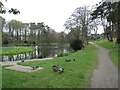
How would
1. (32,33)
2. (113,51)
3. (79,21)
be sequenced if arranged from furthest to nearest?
(32,33), (79,21), (113,51)

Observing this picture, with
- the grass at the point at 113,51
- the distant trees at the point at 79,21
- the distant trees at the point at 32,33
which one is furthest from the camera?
the distant trees at the point at 32,33

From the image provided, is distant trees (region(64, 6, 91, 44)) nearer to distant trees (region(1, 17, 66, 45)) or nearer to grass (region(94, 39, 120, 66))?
grass (region(94, 39, 120, 66))

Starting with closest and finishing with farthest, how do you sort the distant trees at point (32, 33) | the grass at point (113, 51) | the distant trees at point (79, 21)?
1. the grass at point (113, 51)
2. the distant trees at point (79, 21)
3. the distant trees at point (32, 33)

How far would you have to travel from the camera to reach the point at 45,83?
966 cm

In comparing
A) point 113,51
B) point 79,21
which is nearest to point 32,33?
point 79,21

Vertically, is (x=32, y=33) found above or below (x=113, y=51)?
above

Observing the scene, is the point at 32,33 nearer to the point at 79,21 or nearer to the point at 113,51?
the point at 79,21

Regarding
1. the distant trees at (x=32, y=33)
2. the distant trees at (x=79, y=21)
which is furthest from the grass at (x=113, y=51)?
the distant trees at (x=32, y=33)

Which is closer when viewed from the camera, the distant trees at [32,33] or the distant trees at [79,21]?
the distant trees at [79,21]

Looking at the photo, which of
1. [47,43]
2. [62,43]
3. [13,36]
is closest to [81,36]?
[62,43]

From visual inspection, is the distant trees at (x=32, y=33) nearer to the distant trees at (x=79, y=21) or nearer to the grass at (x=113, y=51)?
the distant trees at (x=79, y=21)

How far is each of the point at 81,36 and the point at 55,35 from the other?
47008 mm

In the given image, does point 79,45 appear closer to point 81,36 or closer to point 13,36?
point 81,36

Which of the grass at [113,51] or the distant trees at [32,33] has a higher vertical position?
the distant trees at [32,33]
